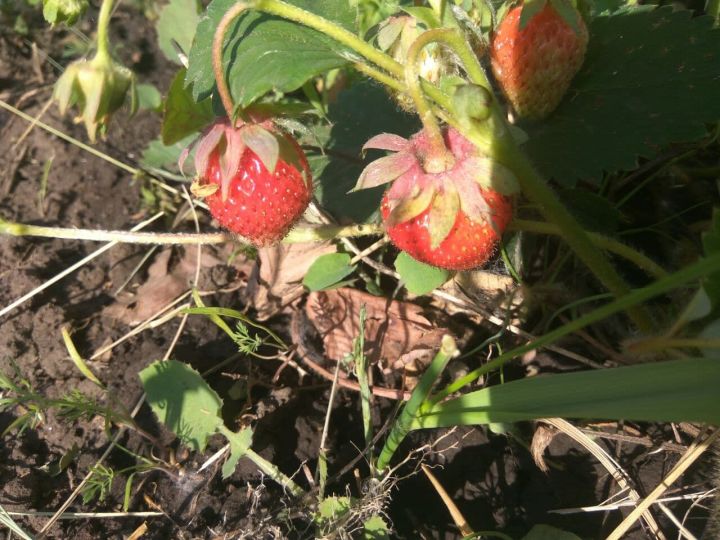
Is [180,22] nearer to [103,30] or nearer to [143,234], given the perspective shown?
[103,30]

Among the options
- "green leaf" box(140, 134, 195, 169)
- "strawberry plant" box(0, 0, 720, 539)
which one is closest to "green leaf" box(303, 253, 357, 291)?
"strawberry plant" box(0, 0, 720, 539)

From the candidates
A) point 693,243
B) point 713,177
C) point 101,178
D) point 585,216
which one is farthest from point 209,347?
point 713,177

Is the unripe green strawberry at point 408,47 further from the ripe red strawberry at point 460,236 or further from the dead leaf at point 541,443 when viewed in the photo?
the dead leaf at point 541,443

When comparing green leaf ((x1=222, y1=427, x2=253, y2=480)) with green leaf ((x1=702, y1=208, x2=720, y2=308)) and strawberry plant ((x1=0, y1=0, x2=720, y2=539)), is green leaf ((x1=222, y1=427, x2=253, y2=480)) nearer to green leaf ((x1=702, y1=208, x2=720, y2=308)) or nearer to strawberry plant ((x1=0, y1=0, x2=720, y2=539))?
strawberry plant ((x1=0, y1=0, x2=720, y2=539))

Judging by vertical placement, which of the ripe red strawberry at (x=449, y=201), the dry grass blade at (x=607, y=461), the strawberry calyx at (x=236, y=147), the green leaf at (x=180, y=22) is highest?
Result: the green leaf at (x=180, y=22)

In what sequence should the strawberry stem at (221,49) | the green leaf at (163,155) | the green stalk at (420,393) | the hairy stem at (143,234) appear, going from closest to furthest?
the green stalk at (420,393) < the strawberry stem at (221,49) < the hairy stem at (143,234) < the green leaf at (163,155)

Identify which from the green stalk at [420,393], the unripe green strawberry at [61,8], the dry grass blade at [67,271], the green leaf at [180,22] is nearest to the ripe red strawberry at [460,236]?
the green stalk at [420,393]

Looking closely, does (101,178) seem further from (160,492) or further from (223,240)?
(160,492)
